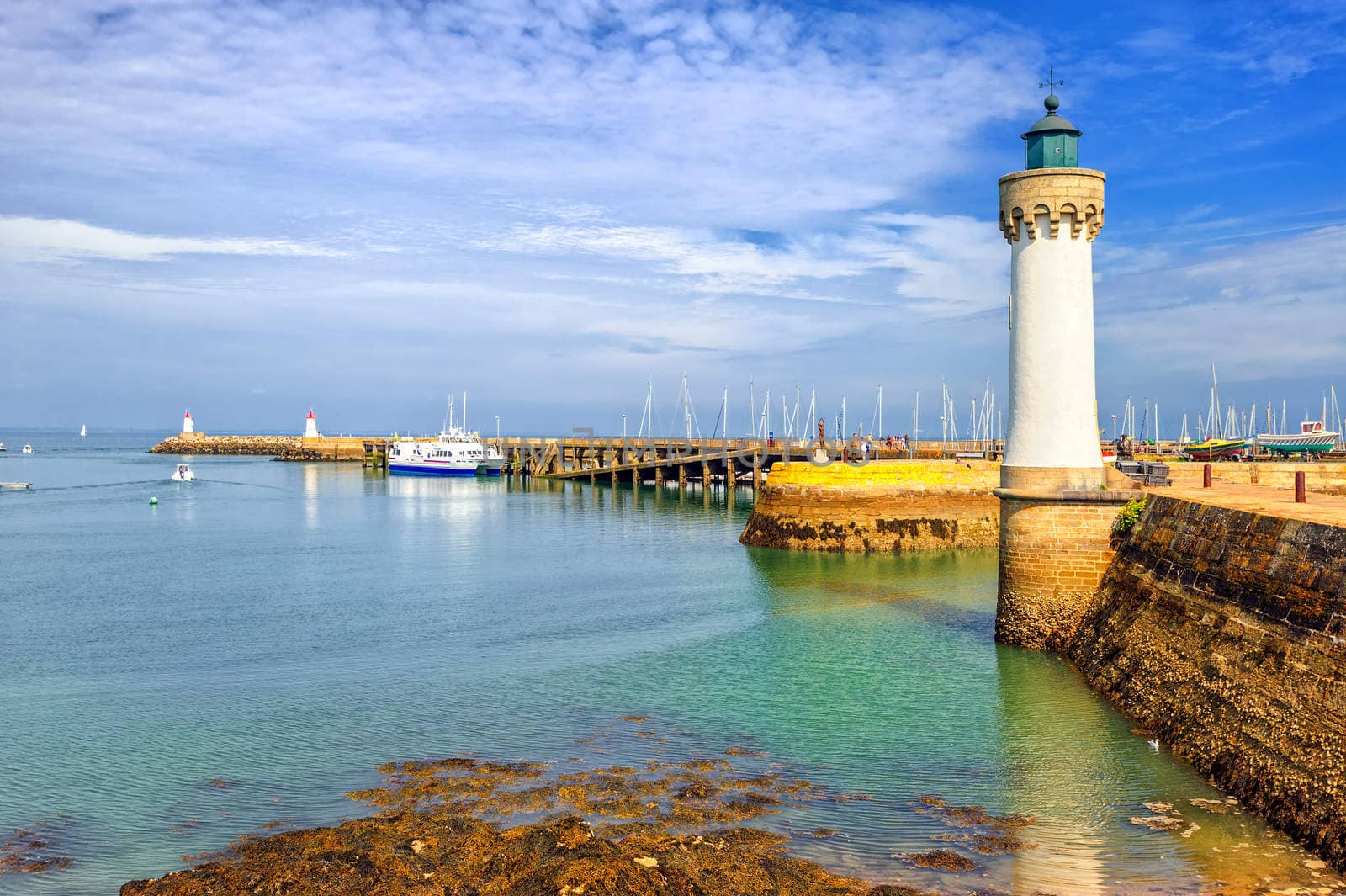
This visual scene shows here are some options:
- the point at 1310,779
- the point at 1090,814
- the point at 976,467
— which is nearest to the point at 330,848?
the point at 1090,814

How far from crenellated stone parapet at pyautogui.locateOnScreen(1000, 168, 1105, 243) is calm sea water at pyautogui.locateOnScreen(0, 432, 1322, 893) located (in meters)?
8.40

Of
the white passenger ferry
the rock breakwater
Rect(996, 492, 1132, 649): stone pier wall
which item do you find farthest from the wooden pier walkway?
the rock breakwater

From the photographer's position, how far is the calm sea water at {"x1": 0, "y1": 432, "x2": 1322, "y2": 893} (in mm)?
10594

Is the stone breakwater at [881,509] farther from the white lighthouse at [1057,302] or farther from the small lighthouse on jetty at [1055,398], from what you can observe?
the white lighthouse at [1057,302]

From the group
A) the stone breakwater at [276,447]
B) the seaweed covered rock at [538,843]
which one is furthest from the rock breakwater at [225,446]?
the seaweed covered rock at [538,843]

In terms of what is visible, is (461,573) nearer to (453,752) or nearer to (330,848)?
(453,752)

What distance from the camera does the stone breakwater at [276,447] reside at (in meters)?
133

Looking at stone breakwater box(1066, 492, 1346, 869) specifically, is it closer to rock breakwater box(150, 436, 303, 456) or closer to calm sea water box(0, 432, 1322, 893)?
calm sea water box(0, 432, 1322, 893)

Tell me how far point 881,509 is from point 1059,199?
2009 centimetres

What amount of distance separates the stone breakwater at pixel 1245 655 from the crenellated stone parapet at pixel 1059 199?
5.67 m

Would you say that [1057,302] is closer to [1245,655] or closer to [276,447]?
[1245,655]

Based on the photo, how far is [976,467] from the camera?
40250 mm

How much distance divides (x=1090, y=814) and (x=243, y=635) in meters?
19.2

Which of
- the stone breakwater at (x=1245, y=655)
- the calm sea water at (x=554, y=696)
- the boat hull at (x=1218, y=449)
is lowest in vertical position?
the calm sea water at (x=554, y=696)
